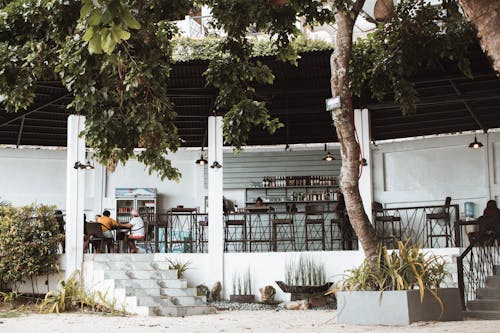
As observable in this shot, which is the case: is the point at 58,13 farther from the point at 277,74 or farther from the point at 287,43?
the point at 277,74

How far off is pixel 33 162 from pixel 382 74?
1104 cm

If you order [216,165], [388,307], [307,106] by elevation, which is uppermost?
[307,106]

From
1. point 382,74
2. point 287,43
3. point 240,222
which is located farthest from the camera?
point 240,222

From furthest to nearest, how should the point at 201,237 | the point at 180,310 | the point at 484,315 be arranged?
the point at 201,237 → the point at 180,310 → the point at 484,315

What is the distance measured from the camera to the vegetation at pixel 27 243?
12414 mm

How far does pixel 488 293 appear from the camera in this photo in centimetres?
1041

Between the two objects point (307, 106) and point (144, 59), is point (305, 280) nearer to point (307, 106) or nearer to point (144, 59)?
point (307, 106)

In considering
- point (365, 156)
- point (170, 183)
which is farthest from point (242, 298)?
point (170, 183)

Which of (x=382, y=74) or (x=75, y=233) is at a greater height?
(x=382, y=74)

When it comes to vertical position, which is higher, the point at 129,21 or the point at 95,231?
the point at 129,21

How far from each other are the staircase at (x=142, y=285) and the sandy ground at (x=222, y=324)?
0.51 m

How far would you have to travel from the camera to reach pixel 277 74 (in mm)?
13250

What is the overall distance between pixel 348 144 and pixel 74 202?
6.93 meters

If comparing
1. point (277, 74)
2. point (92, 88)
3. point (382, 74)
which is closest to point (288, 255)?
point (277, 74)
